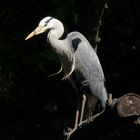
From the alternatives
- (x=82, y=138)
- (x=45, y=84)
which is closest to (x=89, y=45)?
(x=82, y=138)

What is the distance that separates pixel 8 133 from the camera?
18.6 ft

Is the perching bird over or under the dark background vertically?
under

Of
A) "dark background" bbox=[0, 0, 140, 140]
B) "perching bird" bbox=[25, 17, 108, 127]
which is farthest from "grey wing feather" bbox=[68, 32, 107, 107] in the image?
"dark background" bbox=[0, 0, 140, 140]

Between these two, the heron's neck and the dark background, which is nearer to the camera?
the heron's neck

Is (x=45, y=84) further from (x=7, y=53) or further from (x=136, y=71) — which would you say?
(x=136, y=71)

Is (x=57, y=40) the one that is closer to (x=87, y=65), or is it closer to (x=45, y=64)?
(x=87, y=65)

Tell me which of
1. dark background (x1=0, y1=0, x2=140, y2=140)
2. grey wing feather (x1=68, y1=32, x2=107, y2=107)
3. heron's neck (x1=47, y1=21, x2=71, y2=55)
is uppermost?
dark background (x1=0, y1=0, x2=140, y2=140)

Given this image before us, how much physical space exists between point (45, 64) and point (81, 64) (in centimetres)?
98

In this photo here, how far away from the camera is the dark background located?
18.1ft

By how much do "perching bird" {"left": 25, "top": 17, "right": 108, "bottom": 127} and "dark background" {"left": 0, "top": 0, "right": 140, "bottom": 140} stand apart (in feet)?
2.61

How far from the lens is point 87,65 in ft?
14.8

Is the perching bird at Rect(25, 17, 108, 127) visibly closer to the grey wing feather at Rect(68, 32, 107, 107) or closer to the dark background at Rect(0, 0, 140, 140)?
the grey wing feather at Rect(68, 32, 107, 107)

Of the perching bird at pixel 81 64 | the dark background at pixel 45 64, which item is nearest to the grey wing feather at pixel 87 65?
the perching bird at pixel 81 64

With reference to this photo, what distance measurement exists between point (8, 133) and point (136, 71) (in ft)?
4.46
